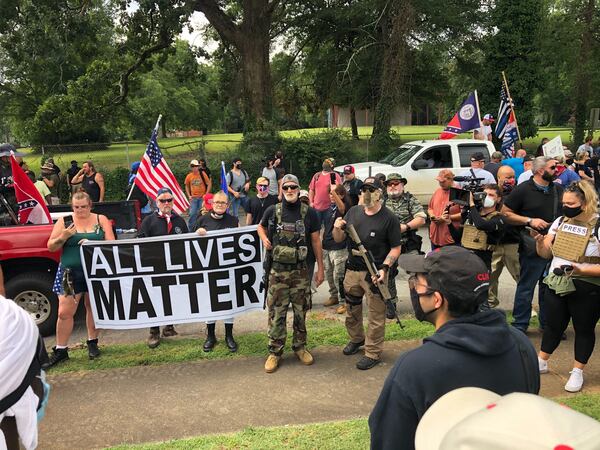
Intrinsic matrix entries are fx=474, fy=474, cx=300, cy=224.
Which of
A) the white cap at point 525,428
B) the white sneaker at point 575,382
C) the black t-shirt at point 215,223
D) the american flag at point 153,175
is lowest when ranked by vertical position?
the white sneaker at point 575,382

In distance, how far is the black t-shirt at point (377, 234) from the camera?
484 centimetres

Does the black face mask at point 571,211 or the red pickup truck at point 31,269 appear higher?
the black face mask at point 571,211

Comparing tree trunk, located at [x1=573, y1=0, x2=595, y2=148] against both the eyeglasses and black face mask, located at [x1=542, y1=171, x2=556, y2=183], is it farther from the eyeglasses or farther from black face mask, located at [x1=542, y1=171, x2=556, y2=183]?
the eyeglasses

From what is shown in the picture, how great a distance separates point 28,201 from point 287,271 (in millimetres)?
3754

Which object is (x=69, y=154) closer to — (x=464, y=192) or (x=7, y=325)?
(x=464, y=192)

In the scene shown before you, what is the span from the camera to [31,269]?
5.80 metres

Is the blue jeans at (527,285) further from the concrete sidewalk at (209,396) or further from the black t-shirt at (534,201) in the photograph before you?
the black t-shirt at (534,201)

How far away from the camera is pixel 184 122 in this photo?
67.6 m

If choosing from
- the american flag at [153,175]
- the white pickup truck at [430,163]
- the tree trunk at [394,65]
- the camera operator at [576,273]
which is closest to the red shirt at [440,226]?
the camera operator at [576,273]

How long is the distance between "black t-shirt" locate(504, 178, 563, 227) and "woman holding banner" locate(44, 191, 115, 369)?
15.1ft

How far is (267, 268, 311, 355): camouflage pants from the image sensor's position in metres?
4.85

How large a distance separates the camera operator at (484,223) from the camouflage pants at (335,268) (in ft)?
5.45

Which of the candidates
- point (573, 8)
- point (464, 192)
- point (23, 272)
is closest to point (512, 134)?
point (464, 192)

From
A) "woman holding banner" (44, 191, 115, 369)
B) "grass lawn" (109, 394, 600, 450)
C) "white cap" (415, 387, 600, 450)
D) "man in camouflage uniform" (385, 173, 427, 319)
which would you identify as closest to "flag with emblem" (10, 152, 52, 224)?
"woman holding banner" (44, 191, 115, 369)
